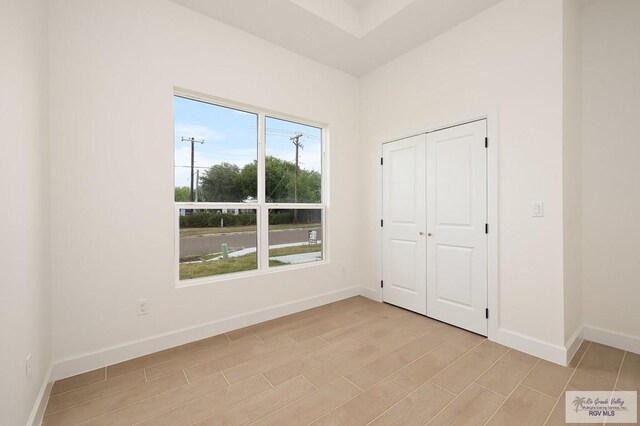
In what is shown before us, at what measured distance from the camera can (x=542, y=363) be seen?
2197 millimetres

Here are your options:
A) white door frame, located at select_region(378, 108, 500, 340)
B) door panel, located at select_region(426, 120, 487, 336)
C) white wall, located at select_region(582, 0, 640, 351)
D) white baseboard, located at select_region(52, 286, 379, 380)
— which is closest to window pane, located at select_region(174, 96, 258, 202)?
white baseboard, located at select_region(52, 286, 379, 380)

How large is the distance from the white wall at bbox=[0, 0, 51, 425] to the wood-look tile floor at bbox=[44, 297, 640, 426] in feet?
1.52

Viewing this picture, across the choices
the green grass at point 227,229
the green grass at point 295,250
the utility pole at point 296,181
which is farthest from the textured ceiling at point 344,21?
the green grass at point 295,250

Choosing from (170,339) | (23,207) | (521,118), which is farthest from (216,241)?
(521,118)

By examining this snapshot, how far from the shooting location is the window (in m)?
2.73

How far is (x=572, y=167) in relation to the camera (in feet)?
7.90

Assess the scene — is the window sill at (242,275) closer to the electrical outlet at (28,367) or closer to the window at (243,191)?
the window at (243,191)

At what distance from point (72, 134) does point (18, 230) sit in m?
0.99

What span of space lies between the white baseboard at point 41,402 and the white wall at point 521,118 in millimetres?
3410

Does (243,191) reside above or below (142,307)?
above

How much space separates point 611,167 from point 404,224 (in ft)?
6.24

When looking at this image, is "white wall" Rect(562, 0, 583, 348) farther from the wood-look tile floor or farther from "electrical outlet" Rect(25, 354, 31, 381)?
"electrical outlet" Rect(25, 354, 31, 381)

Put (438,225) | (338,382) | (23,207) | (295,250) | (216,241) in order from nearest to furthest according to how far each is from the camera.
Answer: (23,207)
(338,382)
(216,241)
(438,225)
(295,250)

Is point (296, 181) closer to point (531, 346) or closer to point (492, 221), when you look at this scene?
point (492, 221)
